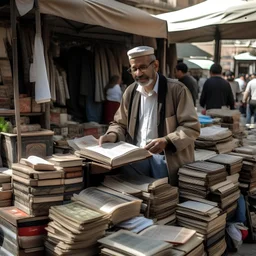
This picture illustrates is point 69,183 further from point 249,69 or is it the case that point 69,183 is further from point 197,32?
point 249,69

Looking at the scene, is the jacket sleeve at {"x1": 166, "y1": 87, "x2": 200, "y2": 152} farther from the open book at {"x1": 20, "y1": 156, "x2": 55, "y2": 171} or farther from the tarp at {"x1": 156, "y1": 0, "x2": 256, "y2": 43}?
the tarp at {"x1": 156, "y1": 0, "x2": 256, "y2": 43}

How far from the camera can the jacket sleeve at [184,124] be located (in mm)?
3110

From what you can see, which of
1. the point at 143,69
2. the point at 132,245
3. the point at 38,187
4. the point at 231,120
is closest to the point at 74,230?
the point at 132,245

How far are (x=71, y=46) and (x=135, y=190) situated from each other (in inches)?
188

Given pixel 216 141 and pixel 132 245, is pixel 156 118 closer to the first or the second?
pixel 132 245

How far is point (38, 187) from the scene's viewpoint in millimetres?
2746

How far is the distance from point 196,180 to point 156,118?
25.2 inches

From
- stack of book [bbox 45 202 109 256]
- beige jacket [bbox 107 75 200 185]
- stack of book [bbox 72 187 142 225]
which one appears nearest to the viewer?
stack of book [bbox 45 202 109 256]

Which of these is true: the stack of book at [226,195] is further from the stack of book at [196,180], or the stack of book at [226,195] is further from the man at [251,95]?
the man at [251,95]

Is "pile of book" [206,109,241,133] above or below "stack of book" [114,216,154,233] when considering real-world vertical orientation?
above

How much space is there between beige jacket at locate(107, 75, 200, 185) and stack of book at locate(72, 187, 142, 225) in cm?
61

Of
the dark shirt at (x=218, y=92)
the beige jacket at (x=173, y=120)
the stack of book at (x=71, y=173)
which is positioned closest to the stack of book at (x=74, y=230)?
the stack of book at (x=71, y=173)

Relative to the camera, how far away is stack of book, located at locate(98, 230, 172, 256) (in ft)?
7.46

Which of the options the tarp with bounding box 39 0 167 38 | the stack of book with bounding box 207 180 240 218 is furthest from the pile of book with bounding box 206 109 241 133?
the stack of book with bounding box 207 180 240 218
